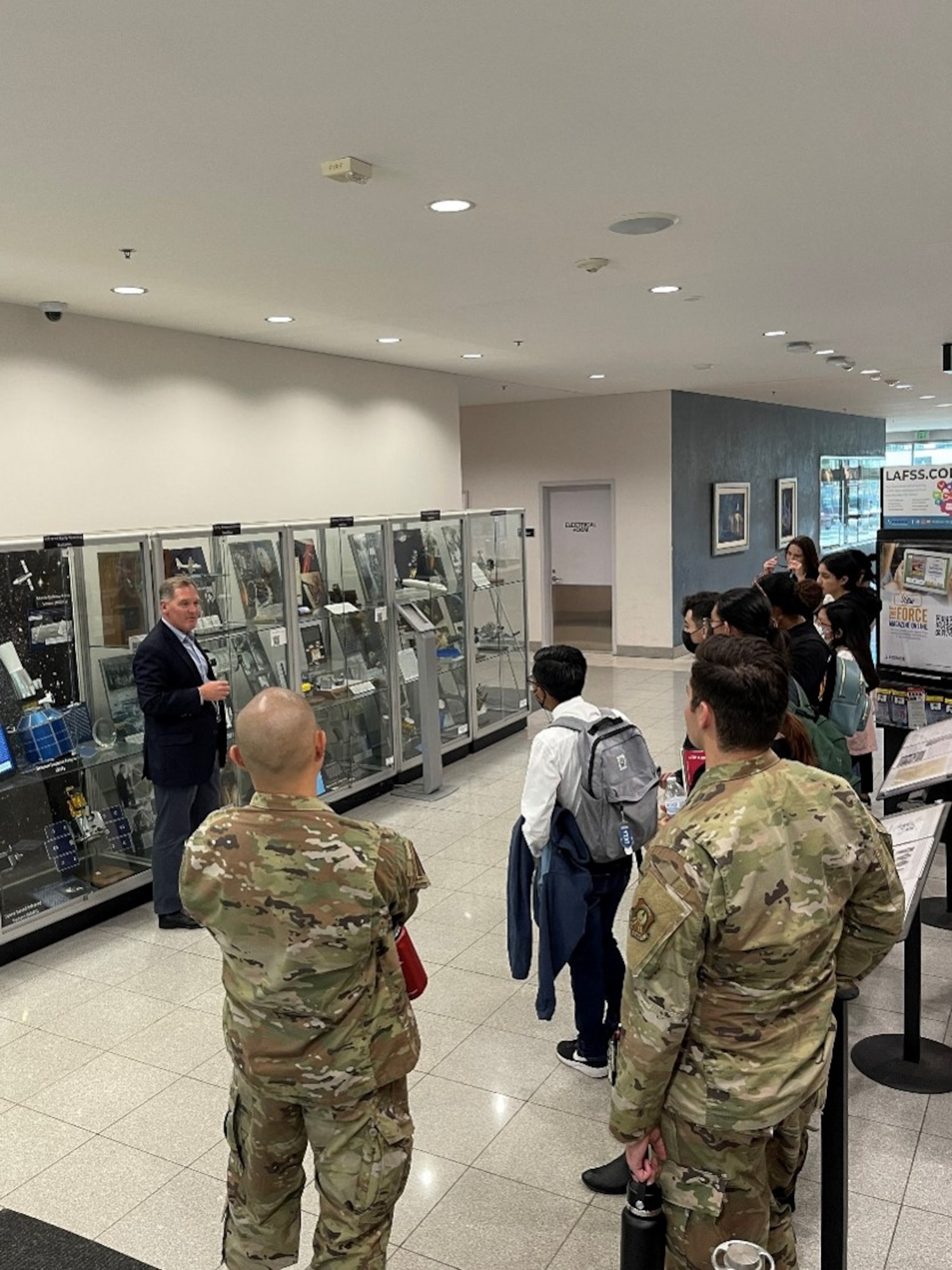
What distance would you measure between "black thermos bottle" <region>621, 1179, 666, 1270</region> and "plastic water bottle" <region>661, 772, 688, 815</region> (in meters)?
1.51

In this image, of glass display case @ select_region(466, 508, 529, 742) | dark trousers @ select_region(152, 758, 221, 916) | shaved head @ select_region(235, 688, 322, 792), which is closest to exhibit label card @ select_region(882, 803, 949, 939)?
shaved head @ select_region(235, 688, 322, 792)

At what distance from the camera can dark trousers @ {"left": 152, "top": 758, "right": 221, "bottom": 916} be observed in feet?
15.7

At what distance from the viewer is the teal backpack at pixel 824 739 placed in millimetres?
3600

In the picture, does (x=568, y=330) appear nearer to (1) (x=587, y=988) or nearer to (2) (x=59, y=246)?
(2) (x=59, y=246)

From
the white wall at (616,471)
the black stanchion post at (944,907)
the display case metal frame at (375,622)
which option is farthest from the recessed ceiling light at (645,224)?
the white wall at (616,471)

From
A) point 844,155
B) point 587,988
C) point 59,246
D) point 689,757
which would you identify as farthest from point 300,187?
point 587,988

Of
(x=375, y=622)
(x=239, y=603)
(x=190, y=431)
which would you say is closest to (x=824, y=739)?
(x=239, y=603)

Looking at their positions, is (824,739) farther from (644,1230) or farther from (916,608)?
(644,1230)

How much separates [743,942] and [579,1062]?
2.01m

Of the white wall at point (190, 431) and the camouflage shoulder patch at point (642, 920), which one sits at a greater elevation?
the white wall at point (190, 431)

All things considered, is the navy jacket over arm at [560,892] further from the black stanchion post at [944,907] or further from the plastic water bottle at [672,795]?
the black stanchion post at [944,907]

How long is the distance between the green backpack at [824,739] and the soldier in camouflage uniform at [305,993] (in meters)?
1.87

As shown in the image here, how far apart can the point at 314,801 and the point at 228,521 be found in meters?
5.49

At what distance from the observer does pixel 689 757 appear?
3443 mm
